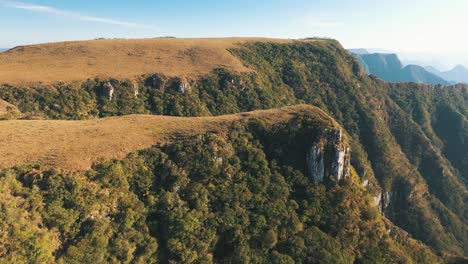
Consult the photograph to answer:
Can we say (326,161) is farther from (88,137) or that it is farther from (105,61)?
(105,61)

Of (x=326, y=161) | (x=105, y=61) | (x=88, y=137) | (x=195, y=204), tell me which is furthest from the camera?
(x=105, y=61)

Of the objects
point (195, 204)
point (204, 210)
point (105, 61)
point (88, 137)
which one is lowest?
point (204, 210)

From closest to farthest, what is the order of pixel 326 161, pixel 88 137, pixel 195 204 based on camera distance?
pixel 195 204 < pixel 88 137 < pixel 326 161

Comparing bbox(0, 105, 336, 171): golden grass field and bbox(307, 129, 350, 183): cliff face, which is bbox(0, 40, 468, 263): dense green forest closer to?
bbox(307, 129, 350, 183): cliff face

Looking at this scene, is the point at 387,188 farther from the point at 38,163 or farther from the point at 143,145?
the point at 38,163

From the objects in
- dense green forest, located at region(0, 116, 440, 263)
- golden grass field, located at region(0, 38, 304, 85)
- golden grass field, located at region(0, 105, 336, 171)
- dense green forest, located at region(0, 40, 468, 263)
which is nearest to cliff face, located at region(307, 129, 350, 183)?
dense green forest, located at region(0, 116, 440, 263)

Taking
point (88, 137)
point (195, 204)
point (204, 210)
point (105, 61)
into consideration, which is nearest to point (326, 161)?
point (204, 210)
